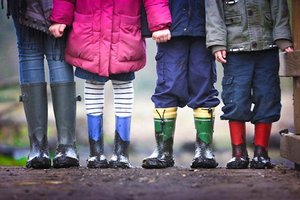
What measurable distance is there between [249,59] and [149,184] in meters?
1.10

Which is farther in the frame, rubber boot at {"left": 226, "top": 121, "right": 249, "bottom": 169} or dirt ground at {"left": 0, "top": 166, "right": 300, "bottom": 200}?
rubber boot at {"left": 226, "top": 121, "right": 249, "bottom": 169}

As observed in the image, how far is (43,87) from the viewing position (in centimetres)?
429

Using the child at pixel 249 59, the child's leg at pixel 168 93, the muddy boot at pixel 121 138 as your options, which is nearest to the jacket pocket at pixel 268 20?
the child at pixel 249 59

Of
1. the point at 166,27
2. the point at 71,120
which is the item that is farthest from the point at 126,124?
the point at 166,27

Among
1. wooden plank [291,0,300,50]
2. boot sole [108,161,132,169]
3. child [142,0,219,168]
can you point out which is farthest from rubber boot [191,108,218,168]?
wooden plank [291,0,300,50]

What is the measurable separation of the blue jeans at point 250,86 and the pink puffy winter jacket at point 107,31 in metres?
0.42

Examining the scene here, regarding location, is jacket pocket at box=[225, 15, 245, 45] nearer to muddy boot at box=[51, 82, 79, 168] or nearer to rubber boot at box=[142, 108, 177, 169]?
rubber boot at box=[142, 108, 177, 169]

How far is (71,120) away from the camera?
430 centimetres

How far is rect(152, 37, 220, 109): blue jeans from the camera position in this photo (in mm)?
4195

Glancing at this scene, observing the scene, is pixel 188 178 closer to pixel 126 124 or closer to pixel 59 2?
pixel 126 124

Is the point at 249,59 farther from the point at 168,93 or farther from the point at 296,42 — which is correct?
the point at 168,93

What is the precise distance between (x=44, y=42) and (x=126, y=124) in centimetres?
61

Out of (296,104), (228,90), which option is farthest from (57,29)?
(296,104)

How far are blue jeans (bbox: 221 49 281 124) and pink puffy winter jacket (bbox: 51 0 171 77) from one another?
0.42 m
